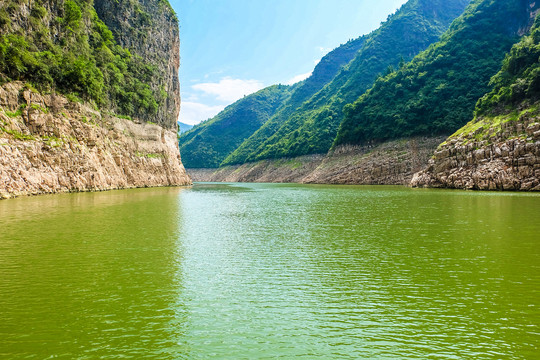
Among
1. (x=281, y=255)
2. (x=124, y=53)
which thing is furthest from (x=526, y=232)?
(x=124, y=53)

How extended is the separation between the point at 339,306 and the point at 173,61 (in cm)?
9676

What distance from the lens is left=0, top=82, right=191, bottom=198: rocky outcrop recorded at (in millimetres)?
35250

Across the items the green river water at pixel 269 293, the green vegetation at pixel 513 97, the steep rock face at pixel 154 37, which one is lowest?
the green river water at pixel 269 293

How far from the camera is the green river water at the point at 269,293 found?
634 centimetres

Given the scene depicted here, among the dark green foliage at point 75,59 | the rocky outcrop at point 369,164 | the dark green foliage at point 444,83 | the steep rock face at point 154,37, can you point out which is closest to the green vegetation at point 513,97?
the dark green foliage at point 444,83

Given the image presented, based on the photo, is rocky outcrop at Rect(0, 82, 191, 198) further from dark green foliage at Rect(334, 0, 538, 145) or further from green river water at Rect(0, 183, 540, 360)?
dark green foliage at Rect(334, 0, 538, 145)

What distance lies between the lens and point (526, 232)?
56.0ft

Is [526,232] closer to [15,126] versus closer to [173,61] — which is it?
[15,126]

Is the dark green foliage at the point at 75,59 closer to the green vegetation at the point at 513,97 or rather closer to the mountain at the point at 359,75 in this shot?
the green vegetation at the point at 513,97

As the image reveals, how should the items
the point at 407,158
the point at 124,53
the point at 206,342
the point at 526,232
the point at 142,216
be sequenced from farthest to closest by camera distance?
1. the point at 407,158
2. the point at 124,53
3. the point at 142,216
4. the point at 526,232
5. the point at 206,342

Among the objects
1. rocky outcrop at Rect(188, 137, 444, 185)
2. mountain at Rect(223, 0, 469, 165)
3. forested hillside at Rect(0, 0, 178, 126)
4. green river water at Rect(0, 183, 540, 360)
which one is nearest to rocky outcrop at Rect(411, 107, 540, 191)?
rocky outcrop at Rect(188, 137, 444, 185)

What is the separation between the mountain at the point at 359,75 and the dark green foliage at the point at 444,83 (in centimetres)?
2482

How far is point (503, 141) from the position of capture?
156 feet

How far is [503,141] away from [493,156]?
7.54ft
